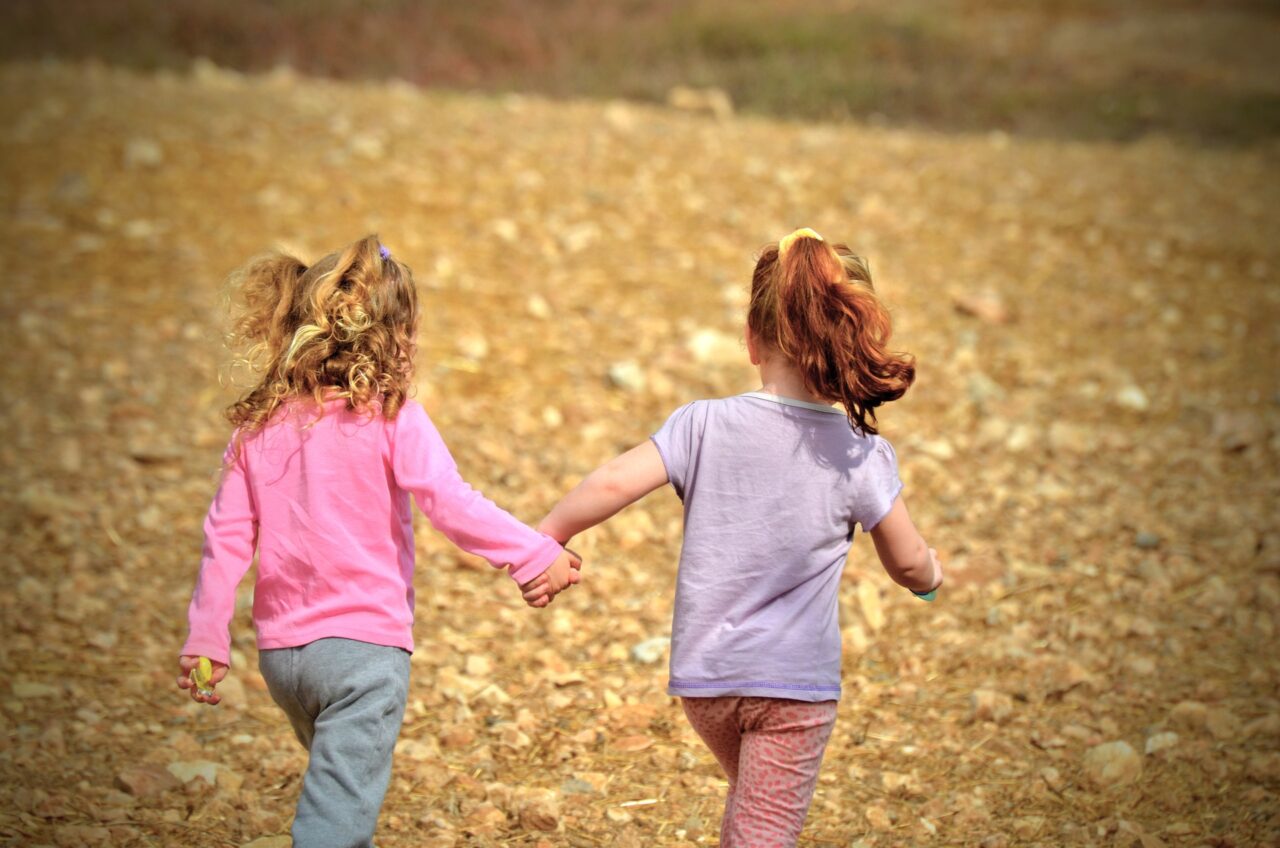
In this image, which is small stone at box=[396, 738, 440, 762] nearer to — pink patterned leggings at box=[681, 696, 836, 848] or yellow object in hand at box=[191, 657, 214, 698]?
yellow object in hand at box=[191, 657, 214, 698]

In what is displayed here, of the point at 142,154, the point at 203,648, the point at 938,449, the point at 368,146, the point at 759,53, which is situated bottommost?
the point at 203,648

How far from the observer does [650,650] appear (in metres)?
3.91

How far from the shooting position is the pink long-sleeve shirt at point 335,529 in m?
2.38

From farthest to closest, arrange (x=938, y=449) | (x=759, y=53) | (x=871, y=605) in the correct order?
(x=759, y=53) < (x=938, y=449) < (x=871, y=605)

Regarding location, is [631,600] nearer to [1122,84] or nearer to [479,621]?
[479,621]

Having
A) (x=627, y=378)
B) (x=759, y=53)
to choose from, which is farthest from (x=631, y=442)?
(x=759, y=53)

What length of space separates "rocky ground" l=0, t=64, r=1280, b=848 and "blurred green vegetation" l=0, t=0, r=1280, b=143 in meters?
2.51

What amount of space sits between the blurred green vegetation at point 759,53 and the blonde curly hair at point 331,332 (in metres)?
8.34

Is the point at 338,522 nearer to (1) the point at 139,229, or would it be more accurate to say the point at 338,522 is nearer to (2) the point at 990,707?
(2) the point at 990,707

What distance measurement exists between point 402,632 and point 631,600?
6.12ft

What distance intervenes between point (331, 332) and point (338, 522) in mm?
360

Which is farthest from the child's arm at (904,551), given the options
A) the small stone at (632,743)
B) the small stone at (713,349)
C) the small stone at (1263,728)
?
the small stone at (713,349)

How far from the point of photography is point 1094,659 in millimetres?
3916

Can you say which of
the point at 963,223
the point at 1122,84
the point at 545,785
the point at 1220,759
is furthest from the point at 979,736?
the point at 1122,84
